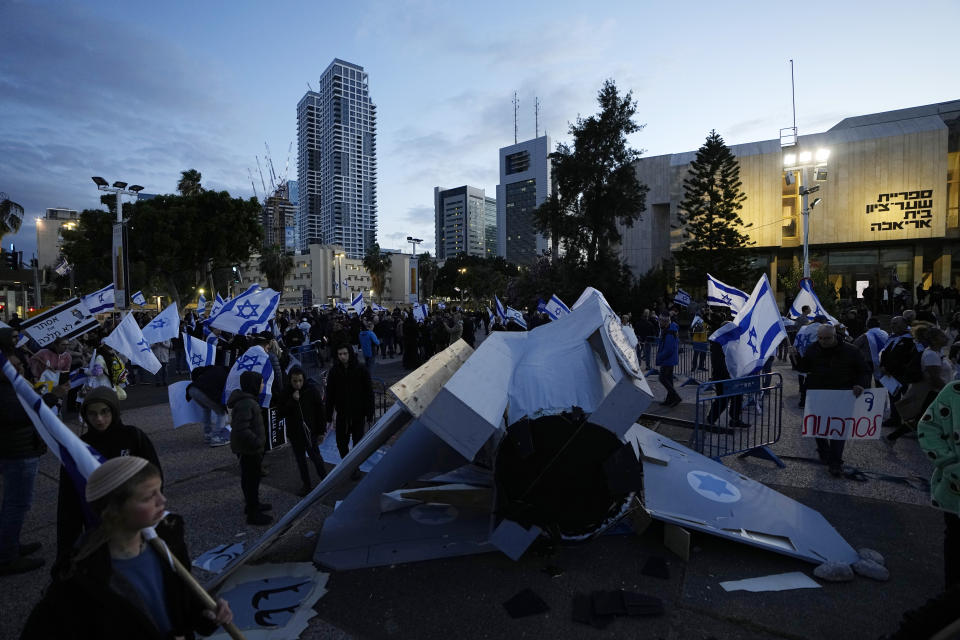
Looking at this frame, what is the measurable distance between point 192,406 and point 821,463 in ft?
29.6

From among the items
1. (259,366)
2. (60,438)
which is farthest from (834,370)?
(259,366)

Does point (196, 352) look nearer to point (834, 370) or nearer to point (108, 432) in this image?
point (108, 432)

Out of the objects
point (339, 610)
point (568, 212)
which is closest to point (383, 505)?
point (339, 610)

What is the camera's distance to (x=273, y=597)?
11.5 feet

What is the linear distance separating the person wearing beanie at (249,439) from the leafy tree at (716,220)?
3864 centimetres

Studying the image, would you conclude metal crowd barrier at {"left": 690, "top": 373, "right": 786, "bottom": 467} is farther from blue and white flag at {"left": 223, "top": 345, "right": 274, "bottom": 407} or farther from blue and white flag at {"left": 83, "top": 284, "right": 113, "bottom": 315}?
blue and white flag at {"left": 83, "top": 284, "right": 113, "bottom": 315}

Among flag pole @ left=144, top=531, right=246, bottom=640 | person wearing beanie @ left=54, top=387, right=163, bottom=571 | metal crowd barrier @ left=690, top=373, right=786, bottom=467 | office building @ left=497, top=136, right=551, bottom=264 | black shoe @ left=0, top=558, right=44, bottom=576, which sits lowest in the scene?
black shoe @ left=0, top=558, right=44, bottom=576

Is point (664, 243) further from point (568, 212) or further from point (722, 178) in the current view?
point (568, 212)

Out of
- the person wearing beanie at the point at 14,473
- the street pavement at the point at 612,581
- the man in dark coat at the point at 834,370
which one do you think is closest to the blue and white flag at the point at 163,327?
the street pavement at the point at 612,581

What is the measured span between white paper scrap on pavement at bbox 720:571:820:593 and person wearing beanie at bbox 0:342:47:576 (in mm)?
5592

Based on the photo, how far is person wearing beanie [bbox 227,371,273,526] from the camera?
4.68m

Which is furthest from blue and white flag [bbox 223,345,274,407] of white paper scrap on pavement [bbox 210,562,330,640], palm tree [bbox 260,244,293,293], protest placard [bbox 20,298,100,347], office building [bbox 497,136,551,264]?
office building [bbox 497,136,551,264]

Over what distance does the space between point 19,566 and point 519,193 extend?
186 metres

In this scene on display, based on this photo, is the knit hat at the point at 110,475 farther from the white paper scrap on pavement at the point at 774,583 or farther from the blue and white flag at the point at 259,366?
the blue and white flag at the point at 259,366
